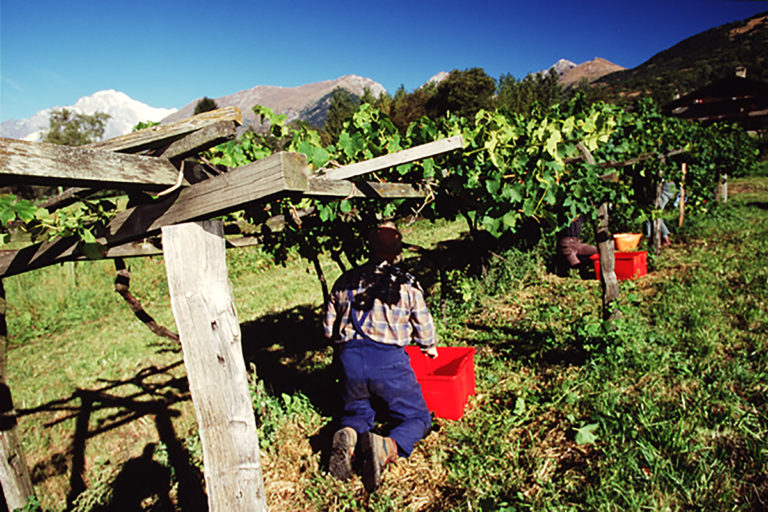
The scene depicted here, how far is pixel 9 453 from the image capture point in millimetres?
2672

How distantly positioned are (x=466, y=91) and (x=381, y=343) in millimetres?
43219

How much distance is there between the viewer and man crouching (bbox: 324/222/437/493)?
2.93 m

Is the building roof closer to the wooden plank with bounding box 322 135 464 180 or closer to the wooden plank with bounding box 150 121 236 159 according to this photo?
the wooden plank with bounding box 322 135 464 180

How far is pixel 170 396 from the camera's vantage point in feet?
15.2

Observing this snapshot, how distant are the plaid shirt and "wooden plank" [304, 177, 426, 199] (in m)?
0.56

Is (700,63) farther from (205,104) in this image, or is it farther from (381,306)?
(381,306)

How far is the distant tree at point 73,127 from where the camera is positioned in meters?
53.9

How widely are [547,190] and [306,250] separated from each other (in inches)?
101

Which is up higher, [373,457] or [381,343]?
[381,343]

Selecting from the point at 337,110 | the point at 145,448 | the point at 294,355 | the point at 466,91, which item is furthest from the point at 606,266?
the point at 337,110

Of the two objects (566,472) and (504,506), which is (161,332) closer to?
(504,506)

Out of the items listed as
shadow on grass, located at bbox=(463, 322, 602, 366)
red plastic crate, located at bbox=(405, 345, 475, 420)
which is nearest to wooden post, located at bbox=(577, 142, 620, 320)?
shadow on grass, located at bbox=(463, 322, 602, 366)

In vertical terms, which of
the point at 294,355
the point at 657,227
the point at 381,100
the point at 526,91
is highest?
the point at 381,100

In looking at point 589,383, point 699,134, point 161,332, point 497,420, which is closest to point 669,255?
point 699,134
